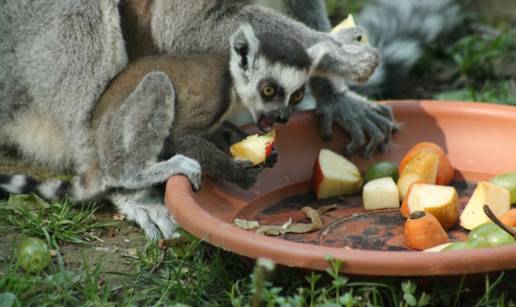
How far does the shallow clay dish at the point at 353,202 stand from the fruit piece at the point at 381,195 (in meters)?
0.04

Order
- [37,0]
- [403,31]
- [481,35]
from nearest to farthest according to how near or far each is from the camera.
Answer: [37,0], [403,31], [481,35]

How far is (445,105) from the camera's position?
4.95 m

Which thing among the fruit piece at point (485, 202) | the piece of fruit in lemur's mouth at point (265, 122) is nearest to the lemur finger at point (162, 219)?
the piece of fruit in lemur's mouth at point (265, 122)

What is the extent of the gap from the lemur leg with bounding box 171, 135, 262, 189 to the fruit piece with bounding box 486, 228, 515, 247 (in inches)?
49.0

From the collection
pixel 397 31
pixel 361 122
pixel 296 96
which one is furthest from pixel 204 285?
pixel 397 31

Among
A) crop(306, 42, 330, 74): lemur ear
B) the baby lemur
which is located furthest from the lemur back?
crop(306, 42, 330, 74): lemur ear

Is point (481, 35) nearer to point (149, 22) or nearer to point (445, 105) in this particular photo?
point (445, 105)

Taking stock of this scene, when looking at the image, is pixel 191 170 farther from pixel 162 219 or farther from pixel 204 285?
pixel 204 285

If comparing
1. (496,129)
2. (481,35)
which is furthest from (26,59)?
(481,35)

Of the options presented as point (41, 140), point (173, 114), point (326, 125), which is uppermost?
point (173, 114)

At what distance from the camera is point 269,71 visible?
14.0 ft

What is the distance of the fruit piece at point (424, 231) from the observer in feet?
12.5

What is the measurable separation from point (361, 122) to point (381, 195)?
2.46 ft

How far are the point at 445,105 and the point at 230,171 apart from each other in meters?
1.39
